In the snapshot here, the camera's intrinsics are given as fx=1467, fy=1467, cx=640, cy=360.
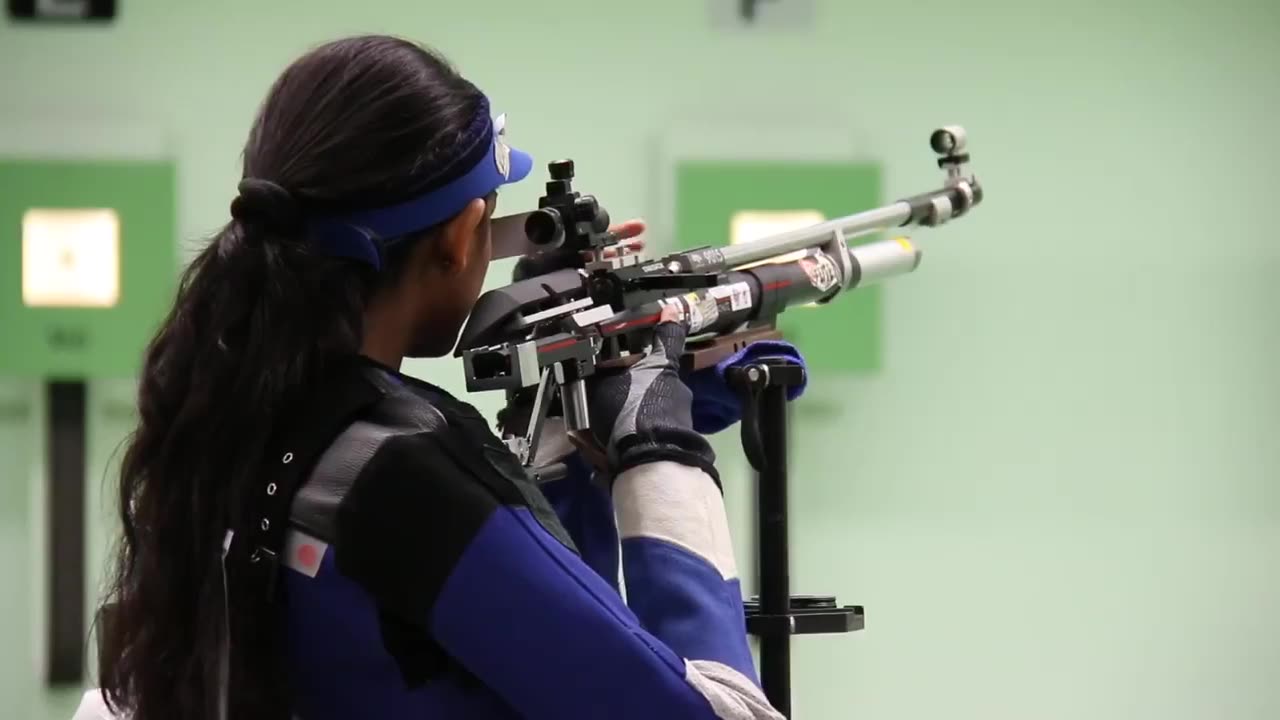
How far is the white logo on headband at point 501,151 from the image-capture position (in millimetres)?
836

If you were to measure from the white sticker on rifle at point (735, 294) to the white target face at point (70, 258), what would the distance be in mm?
1172

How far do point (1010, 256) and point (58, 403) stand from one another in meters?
1.39

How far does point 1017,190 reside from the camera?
2.16m

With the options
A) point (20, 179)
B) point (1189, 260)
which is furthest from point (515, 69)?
point (1189, 260)

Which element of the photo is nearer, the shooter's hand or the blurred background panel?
the shooter's hand

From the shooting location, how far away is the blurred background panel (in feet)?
6.88

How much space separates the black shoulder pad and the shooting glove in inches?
6.3

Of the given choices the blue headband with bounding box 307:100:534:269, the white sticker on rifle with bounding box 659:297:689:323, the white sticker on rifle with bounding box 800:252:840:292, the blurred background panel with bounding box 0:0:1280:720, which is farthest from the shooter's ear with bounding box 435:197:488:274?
the blurred background panel with bounding box 0:0:1280:720

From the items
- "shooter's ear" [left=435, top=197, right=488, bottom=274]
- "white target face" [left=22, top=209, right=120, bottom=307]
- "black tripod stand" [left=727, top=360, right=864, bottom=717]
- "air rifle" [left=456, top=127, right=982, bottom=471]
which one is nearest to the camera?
"shooter's ear" [left=435, top=197, right=488, bottom=274]

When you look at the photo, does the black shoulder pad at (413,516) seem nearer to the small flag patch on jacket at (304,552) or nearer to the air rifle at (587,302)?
the small flag patch on jacket at (304,552)

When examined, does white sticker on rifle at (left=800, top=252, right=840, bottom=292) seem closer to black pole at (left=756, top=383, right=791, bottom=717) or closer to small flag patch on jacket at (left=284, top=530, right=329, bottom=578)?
black pole at (left=756, top=383, right=791, bottom=717)

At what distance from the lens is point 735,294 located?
1180mm

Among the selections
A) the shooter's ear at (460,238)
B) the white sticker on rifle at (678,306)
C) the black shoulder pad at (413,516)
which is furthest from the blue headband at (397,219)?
the white sticker on rifle at (678,306)

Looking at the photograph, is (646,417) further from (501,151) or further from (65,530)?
(65,530)
